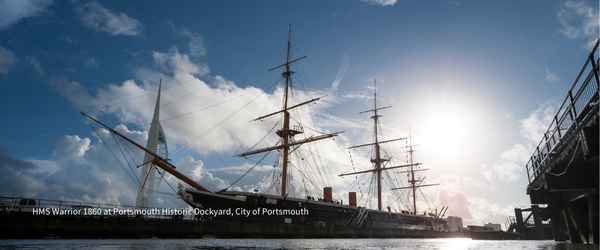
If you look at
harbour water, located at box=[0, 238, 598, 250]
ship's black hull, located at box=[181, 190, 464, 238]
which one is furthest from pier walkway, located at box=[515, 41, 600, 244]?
ship's black hull, located at box=[181, 190, 464, 238]

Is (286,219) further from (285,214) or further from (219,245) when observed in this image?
(219,245)

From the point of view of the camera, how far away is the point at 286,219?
4184cm

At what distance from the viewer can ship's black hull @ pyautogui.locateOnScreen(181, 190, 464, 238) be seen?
3597 centimetres

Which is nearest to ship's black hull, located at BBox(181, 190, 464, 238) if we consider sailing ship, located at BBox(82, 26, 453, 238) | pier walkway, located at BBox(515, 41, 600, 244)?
sailing ship, located at BBox(82, 26, 453, 238)

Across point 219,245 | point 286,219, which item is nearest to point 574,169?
point 219,245

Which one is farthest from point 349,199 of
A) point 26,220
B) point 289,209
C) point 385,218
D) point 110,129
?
point 26,220

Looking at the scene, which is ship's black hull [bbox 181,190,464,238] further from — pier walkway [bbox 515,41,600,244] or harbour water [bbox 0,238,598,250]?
pier walkway [bbox 515,41,600,244]

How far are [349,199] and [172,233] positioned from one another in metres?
31.8

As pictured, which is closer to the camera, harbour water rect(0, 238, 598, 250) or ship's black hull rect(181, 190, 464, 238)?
harbour water rect(0, 238, 598, 250)

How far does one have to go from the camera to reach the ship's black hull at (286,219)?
118ft

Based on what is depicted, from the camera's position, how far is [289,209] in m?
42.5

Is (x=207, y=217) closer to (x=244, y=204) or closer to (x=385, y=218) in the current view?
(x=244, y=204)

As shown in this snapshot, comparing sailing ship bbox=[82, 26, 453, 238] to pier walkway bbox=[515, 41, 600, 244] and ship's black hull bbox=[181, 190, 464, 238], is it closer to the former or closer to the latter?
ship's black hull bbox=[181, 190, 464, 238]

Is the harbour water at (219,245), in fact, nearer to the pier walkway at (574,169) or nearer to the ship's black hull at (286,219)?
the pier walkway at (574,169)
